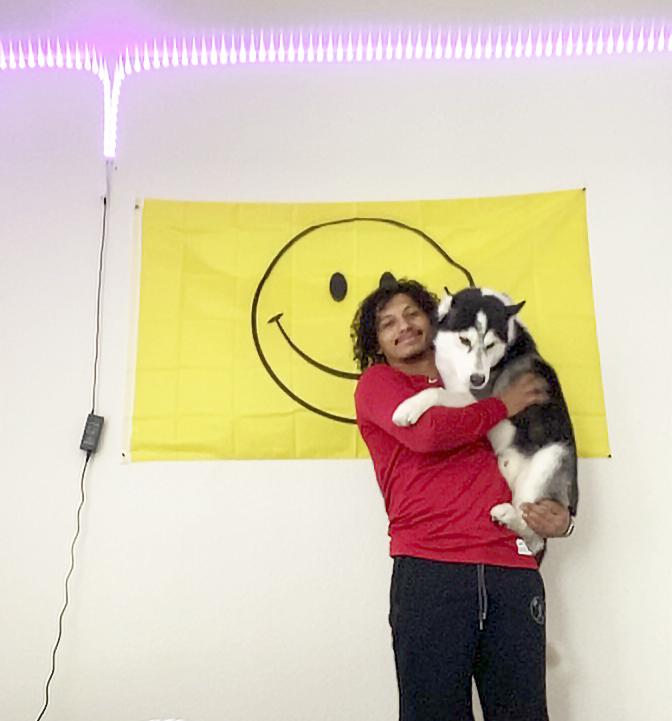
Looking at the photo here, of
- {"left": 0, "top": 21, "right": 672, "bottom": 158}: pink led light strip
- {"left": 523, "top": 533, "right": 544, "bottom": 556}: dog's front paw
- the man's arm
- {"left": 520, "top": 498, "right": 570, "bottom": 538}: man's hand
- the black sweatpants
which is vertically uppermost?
{"left": 0, "top": 21, "right": 672, "bottom": 158}: pink led light strip

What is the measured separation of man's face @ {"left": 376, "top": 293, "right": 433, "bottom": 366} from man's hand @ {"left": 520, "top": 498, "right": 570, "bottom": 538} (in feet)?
1.17

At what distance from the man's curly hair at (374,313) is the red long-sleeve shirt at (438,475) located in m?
0.13

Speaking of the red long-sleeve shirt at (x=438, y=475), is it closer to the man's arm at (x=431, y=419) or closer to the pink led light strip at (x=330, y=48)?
the man's arm at (x=431, y=419)

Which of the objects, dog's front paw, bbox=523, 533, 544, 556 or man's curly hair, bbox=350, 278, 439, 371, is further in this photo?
man's curly hair, bbox=350, 278, 439, 371

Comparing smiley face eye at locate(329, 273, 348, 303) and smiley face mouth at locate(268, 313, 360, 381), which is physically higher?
smiley face eye at locate(329, 273, 348, 303)

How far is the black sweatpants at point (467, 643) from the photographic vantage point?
1228mm

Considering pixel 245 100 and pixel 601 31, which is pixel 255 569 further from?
pixel 601 31

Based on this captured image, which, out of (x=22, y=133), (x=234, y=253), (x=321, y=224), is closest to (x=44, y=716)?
(x=234, y=253)

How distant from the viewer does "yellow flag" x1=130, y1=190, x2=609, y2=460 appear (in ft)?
5.60

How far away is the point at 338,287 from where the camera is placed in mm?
1768

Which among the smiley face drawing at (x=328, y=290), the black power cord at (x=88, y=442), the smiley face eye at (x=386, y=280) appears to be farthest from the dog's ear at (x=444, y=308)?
the black power cord at (x=88, y=442)

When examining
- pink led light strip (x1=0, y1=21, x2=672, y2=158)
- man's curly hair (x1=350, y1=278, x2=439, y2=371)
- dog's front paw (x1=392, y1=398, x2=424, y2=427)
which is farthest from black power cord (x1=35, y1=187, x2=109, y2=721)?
dog's front paw (x1=392, y1=398, x2=424, y2=427)

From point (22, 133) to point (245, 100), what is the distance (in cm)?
59

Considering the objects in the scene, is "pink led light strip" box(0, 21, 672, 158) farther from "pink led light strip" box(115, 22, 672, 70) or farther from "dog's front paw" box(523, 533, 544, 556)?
"dog's front paw" box(523, 533, 544, 556)
